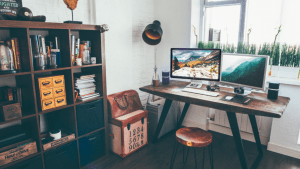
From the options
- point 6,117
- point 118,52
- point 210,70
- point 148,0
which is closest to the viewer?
point 6,117

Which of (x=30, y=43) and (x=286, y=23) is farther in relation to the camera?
(x=286, y=23)

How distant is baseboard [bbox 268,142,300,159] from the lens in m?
2.46

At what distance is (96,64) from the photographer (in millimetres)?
2309

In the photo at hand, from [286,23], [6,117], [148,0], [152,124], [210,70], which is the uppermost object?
[148,0]

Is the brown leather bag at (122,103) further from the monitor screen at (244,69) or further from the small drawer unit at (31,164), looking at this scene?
the monitor screen at (244,69)

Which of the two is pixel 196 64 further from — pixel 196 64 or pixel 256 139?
pixel 256 139

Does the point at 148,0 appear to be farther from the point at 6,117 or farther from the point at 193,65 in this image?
the point at 6,117

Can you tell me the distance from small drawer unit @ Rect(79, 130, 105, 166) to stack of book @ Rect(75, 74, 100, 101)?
45 cm

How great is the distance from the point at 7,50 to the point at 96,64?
0.82 m

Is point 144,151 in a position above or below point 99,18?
below

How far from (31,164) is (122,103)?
1.20 m

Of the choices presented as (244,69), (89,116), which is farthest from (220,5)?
(89,116)

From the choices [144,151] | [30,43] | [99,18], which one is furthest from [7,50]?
[144,151]

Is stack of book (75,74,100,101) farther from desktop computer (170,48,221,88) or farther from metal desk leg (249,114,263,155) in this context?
metal desk leg (249,114,263,155)
